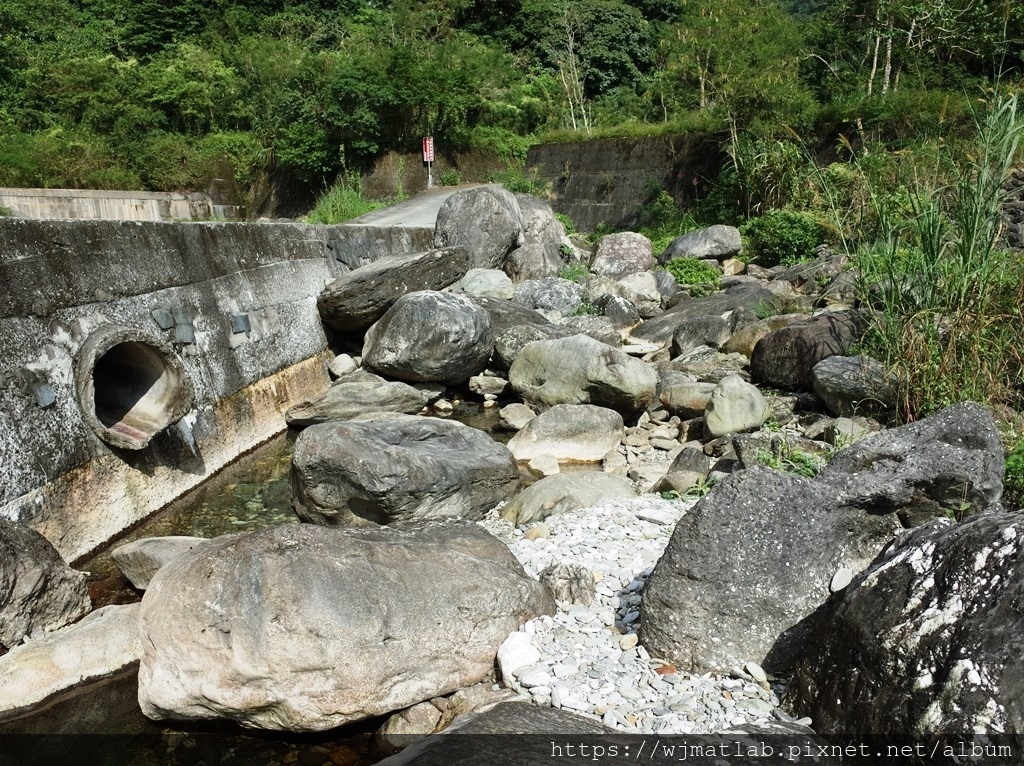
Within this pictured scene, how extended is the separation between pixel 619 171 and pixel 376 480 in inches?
595

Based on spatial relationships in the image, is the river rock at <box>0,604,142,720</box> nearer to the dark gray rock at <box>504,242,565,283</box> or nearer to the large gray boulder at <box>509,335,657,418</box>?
the large gray boulder at <box>509,335,657,418</box>

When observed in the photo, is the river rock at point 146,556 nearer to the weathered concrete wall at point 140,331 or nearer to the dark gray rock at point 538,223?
the weathered concrete wall at point 140,331

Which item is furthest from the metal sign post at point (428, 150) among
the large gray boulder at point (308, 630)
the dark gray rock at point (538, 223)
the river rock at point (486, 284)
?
the large gray boulder at point (308, 630)

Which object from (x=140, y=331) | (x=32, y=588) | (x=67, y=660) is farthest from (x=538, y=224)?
(x=67, y=660)

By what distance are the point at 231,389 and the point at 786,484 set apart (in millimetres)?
5932

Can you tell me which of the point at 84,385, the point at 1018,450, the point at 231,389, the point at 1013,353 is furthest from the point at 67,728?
the point at 1013,353

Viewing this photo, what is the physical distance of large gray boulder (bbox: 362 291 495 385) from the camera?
895 centimetres

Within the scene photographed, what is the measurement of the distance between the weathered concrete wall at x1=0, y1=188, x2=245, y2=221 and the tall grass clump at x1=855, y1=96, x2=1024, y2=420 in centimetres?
1164

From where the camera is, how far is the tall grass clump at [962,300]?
5223mm

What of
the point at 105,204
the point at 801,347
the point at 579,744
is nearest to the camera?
the point at 579,744

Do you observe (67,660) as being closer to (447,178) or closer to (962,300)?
(962,300)

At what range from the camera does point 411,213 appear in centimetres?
1670

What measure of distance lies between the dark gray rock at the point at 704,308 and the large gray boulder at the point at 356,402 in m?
3.77

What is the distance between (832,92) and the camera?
16641mm
